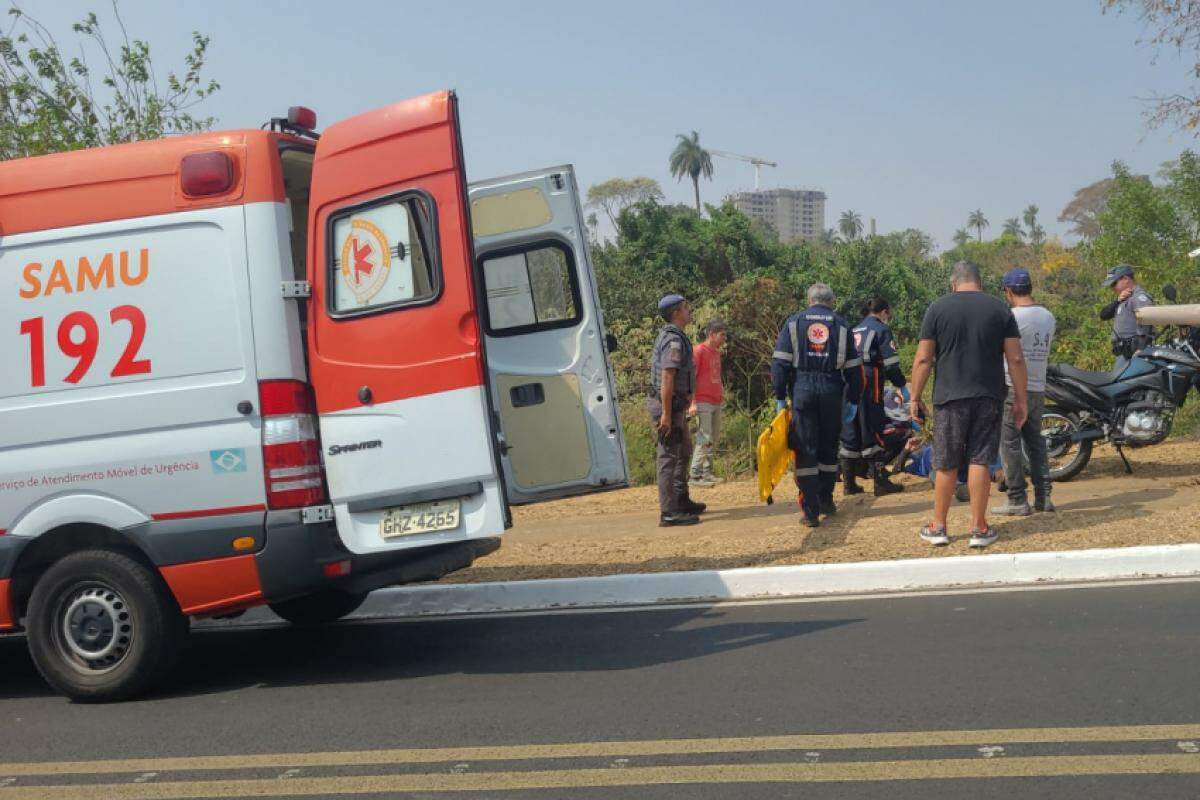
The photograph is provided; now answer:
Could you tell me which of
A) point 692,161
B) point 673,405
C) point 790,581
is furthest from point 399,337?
point 692,161

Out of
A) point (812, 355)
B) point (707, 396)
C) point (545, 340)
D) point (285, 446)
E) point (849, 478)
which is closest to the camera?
point (285, 446)

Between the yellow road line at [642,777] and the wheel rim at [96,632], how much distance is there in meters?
1.36

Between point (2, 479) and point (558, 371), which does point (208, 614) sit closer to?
point (2, 479)

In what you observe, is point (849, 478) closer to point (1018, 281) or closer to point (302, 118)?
point (1018, 281)

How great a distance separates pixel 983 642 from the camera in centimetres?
620

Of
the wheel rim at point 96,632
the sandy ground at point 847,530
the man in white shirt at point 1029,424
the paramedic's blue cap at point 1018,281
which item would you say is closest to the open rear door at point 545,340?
the sandy ground at point 847,530

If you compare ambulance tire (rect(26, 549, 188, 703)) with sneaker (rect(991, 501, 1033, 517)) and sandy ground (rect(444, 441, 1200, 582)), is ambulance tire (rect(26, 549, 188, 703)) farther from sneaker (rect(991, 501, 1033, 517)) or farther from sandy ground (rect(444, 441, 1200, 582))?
sneaker (rect(991, 501, 1033, 517))

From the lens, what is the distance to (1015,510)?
360 inches

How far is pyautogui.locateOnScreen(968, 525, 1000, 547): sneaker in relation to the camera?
819cm

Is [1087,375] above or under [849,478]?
above

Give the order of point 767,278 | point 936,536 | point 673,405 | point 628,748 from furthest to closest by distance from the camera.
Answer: point 767,278, point 673,405, point 936,536, point 628,748

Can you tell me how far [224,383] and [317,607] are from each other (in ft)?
7.74

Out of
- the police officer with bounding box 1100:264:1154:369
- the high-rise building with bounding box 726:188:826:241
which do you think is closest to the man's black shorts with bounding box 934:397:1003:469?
the police officer with bounding box 1100:264:1154:369

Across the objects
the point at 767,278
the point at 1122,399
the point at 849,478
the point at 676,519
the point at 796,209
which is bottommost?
the point at 676,519
